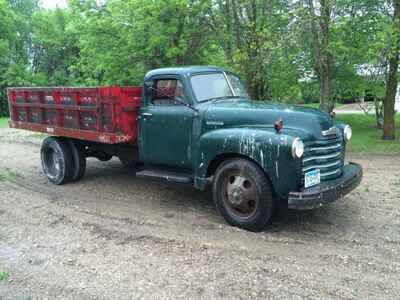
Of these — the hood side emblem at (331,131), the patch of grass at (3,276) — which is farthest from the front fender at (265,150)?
the patch of grass at (3,276)

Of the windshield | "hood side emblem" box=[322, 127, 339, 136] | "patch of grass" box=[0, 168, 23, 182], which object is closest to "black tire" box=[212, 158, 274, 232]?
"hood side emblem" box=[322, 127, 339, 136]

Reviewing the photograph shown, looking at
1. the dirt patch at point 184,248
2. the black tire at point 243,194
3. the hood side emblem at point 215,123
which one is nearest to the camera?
the dirt patch at point 184,248

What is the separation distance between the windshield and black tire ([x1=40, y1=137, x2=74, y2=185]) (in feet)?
10.9

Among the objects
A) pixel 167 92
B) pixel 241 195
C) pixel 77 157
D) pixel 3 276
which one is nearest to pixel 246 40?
pixel 77 157

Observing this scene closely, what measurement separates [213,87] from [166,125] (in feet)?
2.98

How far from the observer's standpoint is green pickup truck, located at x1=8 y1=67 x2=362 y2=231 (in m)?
4.96

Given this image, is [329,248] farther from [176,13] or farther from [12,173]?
[176,13]

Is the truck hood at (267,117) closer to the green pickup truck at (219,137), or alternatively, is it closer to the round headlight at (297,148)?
the green pickup truck at (219,137)

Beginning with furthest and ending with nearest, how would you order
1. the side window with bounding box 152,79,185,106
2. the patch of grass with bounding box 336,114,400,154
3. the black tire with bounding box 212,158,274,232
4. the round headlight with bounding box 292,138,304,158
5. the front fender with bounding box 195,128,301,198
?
1. the patch of grass with bounding box 336,114,400,154
2. the side window with bounding box 152,79,185,106
3. the black tire with bounding box 212,158,274,232
4. the front fender with bounding box 195,128,301,198
5. the round headlight with bounding box 292,138,304,158

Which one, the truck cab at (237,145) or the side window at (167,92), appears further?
the side window at (167,92)

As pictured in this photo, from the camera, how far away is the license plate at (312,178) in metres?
4.90

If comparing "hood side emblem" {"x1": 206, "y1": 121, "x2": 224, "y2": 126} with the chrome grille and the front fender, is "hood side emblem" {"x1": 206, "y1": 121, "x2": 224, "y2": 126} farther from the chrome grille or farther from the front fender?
the chrome grille

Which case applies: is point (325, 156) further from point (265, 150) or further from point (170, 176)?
point (170, 176)

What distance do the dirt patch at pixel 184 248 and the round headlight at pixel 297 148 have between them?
1044 millimetres
